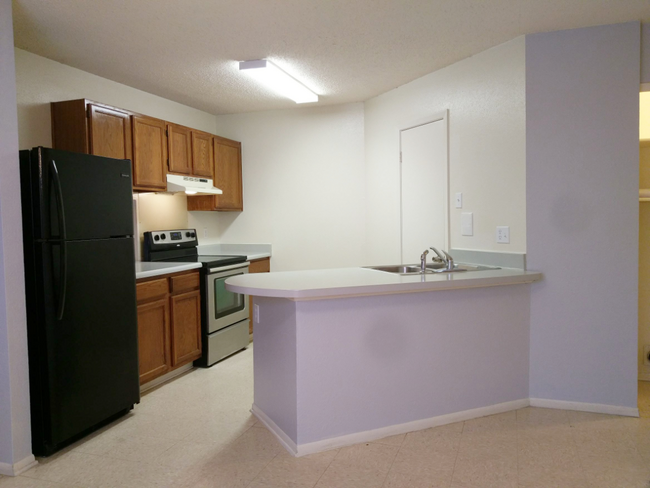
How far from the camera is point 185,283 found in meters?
3.69

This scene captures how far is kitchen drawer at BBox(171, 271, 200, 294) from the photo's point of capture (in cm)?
356

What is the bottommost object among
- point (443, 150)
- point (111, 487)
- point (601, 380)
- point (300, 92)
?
point (111, 487)

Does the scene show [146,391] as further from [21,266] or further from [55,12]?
[55,12]

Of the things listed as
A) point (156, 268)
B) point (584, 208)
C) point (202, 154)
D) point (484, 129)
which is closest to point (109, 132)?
point (156, 268)

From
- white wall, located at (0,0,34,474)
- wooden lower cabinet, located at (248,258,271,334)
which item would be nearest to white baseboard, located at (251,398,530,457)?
white wall, located at (0,0,34,474)

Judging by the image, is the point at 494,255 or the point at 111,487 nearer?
the point at 111,487

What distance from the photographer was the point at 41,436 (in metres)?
2.41

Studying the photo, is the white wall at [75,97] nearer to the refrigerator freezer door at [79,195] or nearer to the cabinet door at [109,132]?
the cabinet door at [109,132]

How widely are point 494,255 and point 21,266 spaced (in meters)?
2.78

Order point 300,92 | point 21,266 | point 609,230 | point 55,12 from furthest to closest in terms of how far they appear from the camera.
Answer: point 300,92 < point 609,230 < point 55,12 < point 21,266

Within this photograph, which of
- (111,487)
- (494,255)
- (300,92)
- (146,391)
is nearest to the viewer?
(111,487)

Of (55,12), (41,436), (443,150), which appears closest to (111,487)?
(41,436)

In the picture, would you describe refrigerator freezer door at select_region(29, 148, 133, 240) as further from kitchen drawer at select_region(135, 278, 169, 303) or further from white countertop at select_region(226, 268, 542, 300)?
white countertop at select_region(226, 268, 542, 300)

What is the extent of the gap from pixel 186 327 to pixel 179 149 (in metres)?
1.54
